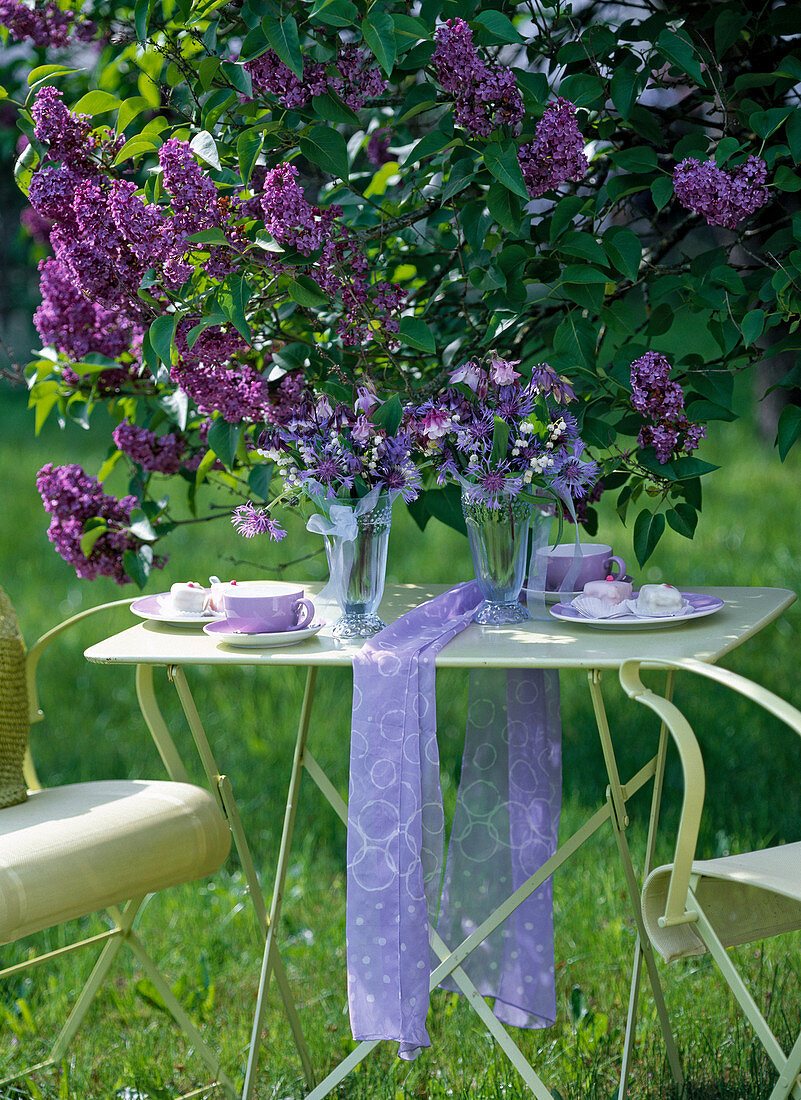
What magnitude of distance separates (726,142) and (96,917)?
2355 mm

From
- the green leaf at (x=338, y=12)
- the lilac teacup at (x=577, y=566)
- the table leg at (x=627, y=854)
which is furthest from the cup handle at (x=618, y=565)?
the green leaf at (x=338, y=12)

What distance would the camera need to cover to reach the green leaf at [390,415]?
1.85m

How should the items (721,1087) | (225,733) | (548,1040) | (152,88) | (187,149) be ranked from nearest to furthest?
(187,149) < (152,88) < (721,1087) < (548,1040) < (225,733)

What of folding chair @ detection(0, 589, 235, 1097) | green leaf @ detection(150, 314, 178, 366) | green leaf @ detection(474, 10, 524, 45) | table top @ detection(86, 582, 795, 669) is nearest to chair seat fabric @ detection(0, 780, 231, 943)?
folding chair @ detection(0, 589, 235, 1097)

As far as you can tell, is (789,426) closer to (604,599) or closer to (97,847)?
(604,599)

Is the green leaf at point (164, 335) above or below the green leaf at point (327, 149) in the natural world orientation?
below

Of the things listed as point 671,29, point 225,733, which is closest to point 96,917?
point 225,733

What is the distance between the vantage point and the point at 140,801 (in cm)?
206

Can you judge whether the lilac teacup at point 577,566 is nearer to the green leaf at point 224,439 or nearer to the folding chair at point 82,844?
the green leaf at point 224,439

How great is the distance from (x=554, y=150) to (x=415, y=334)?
1.15 feet

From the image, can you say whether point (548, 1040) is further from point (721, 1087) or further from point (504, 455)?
point (504, 455)

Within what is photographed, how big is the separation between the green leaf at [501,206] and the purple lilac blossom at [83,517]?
0.97 meters

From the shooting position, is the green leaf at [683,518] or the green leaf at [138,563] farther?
the green leaf at [138,563]

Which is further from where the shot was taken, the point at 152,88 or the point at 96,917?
the point at 96,917
